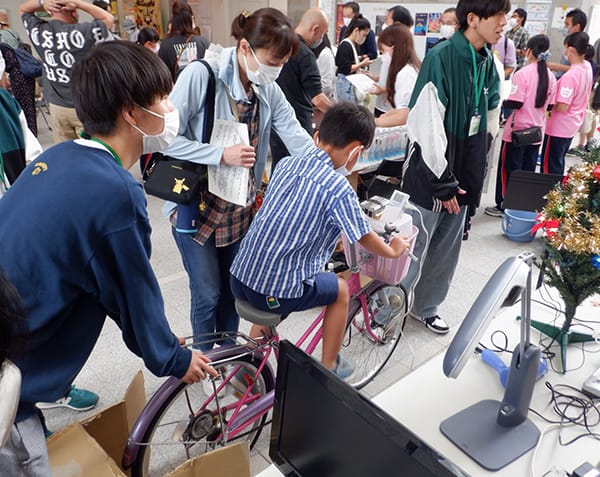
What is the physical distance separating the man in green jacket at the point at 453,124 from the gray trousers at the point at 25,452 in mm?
1740

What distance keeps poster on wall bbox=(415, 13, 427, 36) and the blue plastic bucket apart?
437cm

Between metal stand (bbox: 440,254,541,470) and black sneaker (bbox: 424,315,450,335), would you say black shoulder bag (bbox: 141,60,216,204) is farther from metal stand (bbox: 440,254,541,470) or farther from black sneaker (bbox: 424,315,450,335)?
black sneaker (bbox: 424,315,450,335)

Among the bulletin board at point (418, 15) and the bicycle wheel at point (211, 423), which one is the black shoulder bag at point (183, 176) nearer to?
the bicycle wheel at point (211, 423)

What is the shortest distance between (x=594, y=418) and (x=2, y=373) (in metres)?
1.28

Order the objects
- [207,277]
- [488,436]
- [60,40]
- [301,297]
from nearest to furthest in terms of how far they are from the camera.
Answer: [488,436] → [301,297] → [207,277] → [60,40]

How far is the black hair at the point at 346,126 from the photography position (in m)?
1.63

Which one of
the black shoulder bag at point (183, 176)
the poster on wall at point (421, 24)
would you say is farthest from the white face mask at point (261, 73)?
the poster on wall at point (421, 24)

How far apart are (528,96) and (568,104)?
503 millimetres

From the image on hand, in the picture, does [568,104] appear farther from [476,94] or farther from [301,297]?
[301,297]

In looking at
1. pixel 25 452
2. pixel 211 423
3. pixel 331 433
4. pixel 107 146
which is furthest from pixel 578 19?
pixel 25 452

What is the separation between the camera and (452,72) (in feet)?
6.72

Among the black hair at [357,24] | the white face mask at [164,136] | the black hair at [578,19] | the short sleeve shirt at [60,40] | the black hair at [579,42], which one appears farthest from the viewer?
the black hair at [357,24]

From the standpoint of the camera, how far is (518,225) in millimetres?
3740

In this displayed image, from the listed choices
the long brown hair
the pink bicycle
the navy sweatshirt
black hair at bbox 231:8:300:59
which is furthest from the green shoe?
the long brown hair
